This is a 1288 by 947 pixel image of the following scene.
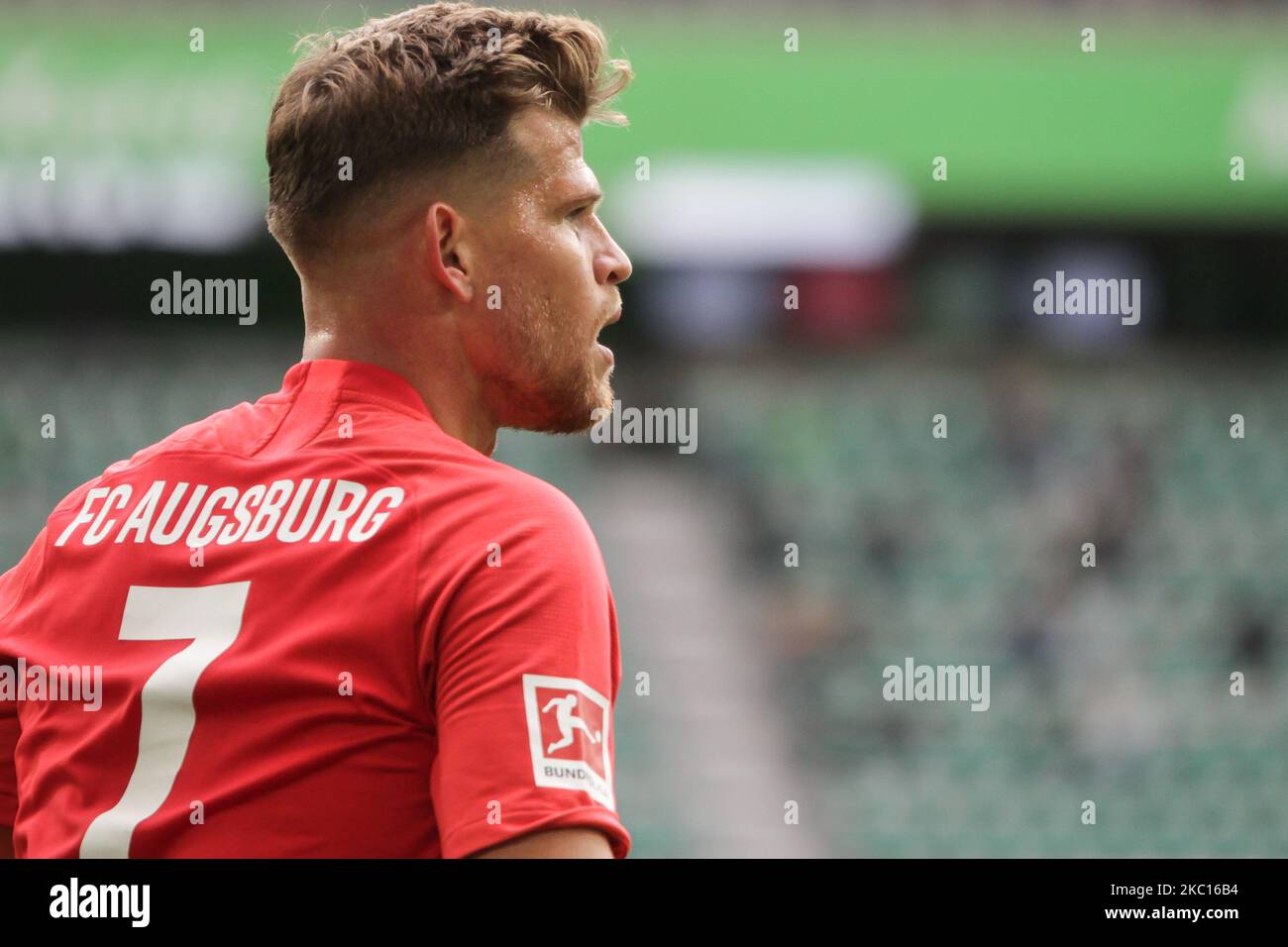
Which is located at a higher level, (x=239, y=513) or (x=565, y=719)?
(x=239, y=513)

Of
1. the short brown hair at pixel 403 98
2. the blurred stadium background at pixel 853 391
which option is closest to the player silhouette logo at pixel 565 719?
the short brown hair at pixel 403 98

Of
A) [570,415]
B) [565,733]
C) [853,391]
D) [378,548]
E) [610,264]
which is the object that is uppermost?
[610,264]

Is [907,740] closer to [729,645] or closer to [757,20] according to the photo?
[729,645]

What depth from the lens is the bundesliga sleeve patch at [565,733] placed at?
4.75 feet

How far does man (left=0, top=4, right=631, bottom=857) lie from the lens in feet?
4.84

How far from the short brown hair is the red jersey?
0.33m

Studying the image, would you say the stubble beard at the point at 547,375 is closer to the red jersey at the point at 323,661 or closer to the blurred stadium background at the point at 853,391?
the red jersey at the point at 323,661

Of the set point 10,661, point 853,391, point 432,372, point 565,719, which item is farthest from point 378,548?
point 853,391

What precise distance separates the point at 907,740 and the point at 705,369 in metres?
3.08

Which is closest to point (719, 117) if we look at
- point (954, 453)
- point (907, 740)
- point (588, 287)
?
point (954, 453)

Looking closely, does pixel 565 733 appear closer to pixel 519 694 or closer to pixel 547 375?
pixel 519 694

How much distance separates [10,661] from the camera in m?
1.73

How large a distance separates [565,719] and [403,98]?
0.80 meters
